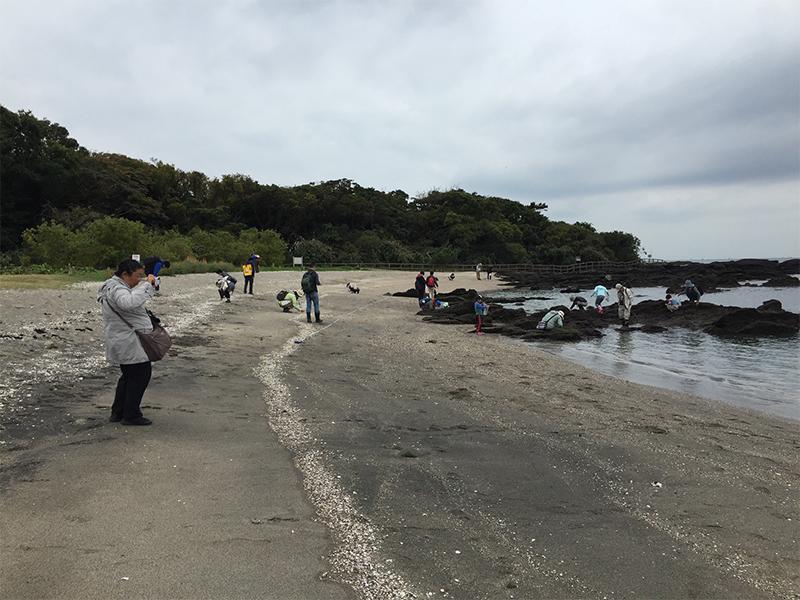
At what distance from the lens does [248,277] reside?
2383 cm

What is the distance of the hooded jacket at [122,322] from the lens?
5.40 metres

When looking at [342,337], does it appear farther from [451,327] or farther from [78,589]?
[78,589]

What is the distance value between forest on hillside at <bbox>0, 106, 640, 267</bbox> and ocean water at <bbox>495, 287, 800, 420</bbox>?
100 feet

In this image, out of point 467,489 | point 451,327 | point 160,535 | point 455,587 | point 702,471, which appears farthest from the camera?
point 451,327

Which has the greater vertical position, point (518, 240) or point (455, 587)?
point (518, 240)

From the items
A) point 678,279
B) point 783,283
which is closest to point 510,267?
point 678,279

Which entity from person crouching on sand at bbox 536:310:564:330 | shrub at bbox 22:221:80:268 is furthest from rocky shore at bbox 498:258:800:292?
shrub at bbox 22:221:80:268

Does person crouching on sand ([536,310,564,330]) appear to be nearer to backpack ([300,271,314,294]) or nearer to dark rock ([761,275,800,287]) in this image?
backpack ([300,271,314,294])

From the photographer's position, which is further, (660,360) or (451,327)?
(451,327)

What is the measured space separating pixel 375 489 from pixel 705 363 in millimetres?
12719

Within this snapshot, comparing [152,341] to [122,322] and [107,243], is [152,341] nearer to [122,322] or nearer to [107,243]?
[122,322]

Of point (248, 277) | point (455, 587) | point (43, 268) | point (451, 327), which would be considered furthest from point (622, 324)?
point (43, 268)

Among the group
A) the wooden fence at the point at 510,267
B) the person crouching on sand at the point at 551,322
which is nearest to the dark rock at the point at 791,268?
the wooden fence at the point at 510,267

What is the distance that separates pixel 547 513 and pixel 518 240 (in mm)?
85458
